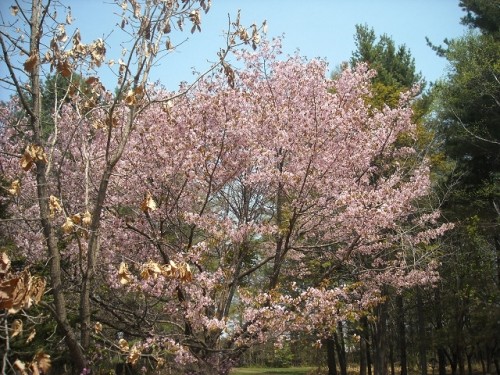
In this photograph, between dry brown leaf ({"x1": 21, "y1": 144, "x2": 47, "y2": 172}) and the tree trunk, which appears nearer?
dry brown leaf ({"x1": 21, "y1": 144, "x2": 47, "y2": 172})

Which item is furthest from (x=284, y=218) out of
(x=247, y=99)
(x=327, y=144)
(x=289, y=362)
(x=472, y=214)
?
(x=289, y=362)

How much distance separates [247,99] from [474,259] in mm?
13354

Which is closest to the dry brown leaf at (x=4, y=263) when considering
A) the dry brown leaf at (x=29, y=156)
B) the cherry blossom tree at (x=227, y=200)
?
the dry brown leaf at (x=29, y=156)

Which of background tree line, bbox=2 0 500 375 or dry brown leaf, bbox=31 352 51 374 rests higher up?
background tree line, bbox=2 0 500 375

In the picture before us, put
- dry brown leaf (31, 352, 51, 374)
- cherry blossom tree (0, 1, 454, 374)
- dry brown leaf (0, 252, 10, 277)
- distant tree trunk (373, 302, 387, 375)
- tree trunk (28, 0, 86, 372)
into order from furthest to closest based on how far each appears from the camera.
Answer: distant tree trunk (373, 302, 387, 375) < cherry blossom tree (0, 1, 454, 374) < tree trunk (28, 0, 86, 372) < dry brown leaf (31, 352, 51, 374) < dry brown leaf (0, 252, 10, 277)

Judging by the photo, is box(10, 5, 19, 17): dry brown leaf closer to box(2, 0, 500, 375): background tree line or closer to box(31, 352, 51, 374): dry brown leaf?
box(31, 352, 51, 374): dry brown leaf

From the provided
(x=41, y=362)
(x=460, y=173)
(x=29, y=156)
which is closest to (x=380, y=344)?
(x=460, y=173)

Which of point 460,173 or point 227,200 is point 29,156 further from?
point 460,173

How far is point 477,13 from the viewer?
1659 centimetres

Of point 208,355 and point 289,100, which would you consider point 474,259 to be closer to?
point 289,100

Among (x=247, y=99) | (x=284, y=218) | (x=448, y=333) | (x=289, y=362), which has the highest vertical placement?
(x=247, y=99)

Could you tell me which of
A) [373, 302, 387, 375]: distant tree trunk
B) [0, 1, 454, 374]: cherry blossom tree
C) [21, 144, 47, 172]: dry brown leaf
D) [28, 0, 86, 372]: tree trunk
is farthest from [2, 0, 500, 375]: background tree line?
[21, 144, 47, 172]: dry brown leaf

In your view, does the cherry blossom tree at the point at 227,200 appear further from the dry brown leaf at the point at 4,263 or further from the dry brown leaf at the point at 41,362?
the dry brown leaf at the point at 4,263

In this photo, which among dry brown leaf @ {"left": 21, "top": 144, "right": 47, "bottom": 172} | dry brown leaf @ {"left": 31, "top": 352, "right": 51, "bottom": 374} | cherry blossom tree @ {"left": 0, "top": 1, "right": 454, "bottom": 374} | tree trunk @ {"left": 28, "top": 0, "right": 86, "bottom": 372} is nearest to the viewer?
dry brown leaf @ {"left": 31, "top": 352, "right": 51, "bottom": 374}
